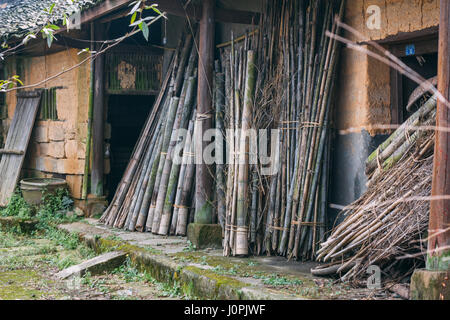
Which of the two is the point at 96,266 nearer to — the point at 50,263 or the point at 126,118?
the point at 50,263

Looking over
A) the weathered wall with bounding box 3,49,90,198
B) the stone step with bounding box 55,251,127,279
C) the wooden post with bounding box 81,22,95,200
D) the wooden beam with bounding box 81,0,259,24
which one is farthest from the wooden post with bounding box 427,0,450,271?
the weathered wall with bounding box 3,49,90,198

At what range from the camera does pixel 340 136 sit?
18.1 ft

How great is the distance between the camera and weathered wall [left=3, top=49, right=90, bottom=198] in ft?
28.9

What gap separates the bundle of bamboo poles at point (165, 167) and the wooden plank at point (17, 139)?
2.66 meters

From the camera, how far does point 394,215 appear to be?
4.00m

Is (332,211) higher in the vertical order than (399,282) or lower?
higher

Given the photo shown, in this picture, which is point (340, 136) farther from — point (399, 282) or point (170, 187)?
point (170, 187)

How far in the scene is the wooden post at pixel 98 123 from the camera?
8375 millimetres

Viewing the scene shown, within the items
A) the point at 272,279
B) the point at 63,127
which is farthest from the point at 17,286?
the point at 63,127

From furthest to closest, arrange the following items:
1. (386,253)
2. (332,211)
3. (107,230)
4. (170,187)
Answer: (107,230) < (170,187) < (332,211) < (386,253)

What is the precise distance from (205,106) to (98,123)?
2.81 metres

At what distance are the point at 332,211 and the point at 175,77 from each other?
3.30 m

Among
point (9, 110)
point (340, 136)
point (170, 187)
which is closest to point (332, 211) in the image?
point (340, 136)

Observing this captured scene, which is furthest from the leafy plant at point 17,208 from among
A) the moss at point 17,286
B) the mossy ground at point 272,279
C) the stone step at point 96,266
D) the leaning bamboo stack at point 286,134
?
the leaning bamboo stack at point 286,134
